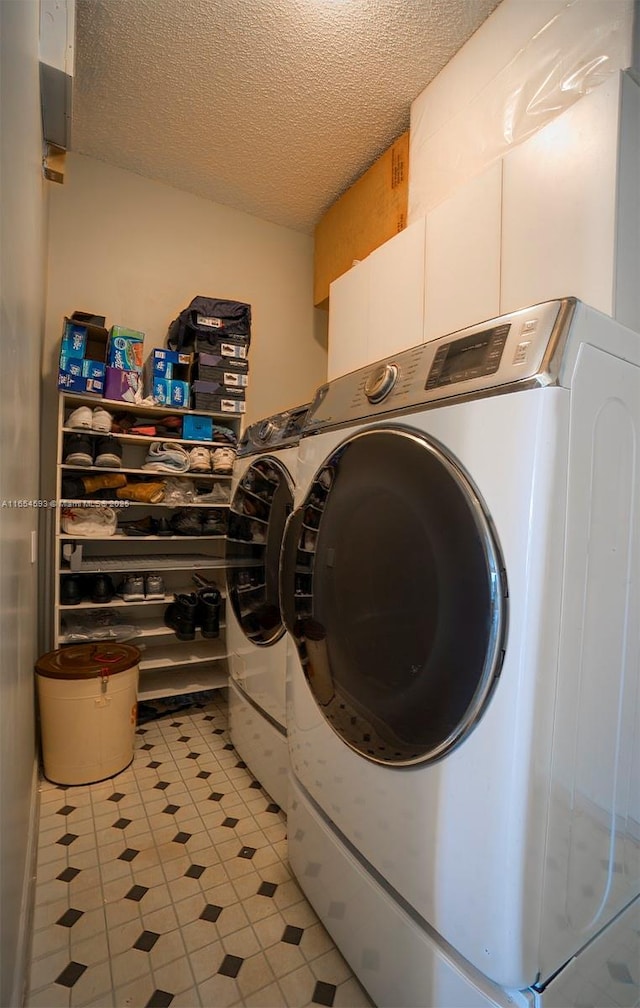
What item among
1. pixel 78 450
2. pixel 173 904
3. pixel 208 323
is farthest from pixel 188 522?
pixel 173 904

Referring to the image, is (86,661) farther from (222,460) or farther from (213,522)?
(222,460)

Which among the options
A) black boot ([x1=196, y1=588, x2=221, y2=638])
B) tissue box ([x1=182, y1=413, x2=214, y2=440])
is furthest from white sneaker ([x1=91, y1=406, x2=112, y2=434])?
black boot ([x1=196, y1=588, x2=221, y2=638])

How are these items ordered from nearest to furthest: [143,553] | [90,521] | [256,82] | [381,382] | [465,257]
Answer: [381,382] < [465,257] < [256,82] < [90,521] < [143,553]

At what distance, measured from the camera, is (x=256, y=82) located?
189 cm

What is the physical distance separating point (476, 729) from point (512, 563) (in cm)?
27

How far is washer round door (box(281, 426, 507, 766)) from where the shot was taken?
73 centimetres

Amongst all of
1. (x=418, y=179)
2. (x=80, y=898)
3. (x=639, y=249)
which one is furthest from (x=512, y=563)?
(x=418, y=179)

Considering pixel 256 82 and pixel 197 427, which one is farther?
pixel 197 427

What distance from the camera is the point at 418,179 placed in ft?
5.98

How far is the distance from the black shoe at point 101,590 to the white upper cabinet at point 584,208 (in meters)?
2.03

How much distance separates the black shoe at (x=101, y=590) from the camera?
2194mm

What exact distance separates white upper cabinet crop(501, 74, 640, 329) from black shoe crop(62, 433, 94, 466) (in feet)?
5.98

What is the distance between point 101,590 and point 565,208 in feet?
7.39

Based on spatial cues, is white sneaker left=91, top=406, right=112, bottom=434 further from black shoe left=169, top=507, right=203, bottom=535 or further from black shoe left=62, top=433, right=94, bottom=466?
black shoe left=169, top=507, right=203, bottom=535
